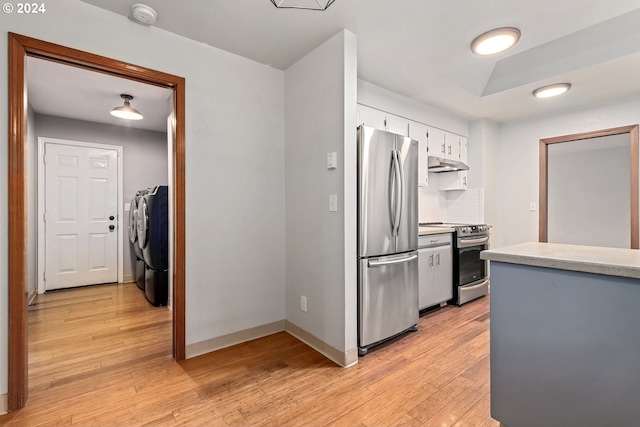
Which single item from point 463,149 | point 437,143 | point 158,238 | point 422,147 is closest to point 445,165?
point 437,143

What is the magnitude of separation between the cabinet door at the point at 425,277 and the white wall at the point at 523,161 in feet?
6.19

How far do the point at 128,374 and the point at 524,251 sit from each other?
2.64m

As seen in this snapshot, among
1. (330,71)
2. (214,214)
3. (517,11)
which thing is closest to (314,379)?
(214,214)

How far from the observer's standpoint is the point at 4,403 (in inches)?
65.1

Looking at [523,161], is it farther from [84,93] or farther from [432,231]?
[84,93]

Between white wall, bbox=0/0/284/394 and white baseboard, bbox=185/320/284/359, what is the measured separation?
44 millimetres

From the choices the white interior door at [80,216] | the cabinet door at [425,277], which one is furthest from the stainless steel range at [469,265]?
the white interior door at [80,216]

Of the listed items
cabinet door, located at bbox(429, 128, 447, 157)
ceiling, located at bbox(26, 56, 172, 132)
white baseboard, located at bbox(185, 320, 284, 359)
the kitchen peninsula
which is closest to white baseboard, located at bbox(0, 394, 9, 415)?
white baseboard, located at bbox(185, 320, 284, 359)

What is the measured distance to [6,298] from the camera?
1.68 m

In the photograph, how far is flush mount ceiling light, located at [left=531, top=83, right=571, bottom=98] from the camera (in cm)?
300

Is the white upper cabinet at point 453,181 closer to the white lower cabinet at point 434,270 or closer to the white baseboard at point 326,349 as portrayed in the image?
the white lower cabinet at point 434,270

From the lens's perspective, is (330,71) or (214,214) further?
(214,214)

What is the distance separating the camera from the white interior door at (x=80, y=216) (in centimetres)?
418

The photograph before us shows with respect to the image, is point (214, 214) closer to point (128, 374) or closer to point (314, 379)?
point (128, 374)
